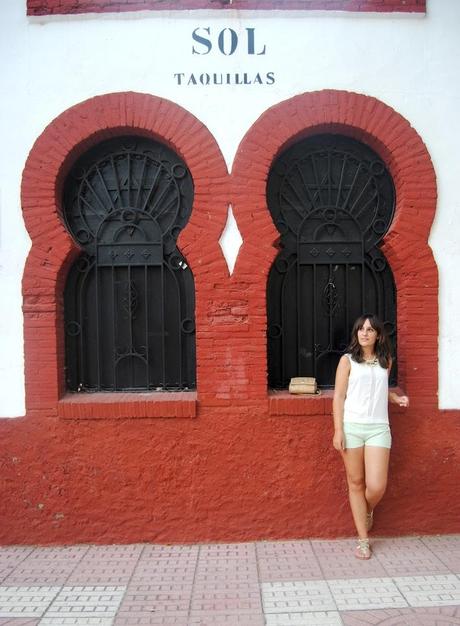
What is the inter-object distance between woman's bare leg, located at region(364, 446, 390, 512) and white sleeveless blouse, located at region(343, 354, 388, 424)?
228 mm

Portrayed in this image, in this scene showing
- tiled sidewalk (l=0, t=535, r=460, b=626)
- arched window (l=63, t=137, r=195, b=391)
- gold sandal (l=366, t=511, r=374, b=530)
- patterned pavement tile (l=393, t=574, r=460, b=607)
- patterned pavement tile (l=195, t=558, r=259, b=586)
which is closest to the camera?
tiled sidewalk (l=0, t=535, r=460, b=626)

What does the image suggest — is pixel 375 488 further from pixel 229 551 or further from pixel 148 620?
pixel 148 620

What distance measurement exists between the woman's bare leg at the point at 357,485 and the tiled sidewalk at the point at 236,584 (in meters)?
0.28

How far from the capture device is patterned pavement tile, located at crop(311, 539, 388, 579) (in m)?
3.98

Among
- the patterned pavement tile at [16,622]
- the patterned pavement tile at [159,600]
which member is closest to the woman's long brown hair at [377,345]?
the patterned pavement tile at [159,600]

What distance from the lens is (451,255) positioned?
4613 mm

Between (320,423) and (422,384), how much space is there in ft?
3.06

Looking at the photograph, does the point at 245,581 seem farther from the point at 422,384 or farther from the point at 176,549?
the point at 422,384

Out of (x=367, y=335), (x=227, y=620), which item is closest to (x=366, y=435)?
(x=367, y=335)

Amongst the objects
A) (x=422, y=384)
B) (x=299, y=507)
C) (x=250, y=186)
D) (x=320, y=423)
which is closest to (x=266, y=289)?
(x=250, y=186)

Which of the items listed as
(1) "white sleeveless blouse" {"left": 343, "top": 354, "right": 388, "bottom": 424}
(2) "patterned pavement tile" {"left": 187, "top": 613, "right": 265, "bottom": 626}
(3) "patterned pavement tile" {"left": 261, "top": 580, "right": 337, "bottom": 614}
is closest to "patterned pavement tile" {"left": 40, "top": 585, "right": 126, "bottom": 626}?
(2) "patterned pavement tile" {"left": 187, "top": 613, "right": 265, "bottom": 626}

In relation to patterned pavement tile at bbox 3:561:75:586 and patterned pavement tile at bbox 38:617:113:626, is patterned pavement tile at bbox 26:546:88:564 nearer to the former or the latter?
patterned pavement tile at bbox 3:561:75:586

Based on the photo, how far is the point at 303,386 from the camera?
459cm

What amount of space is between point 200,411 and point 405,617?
206 cm
